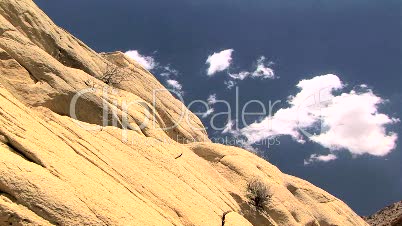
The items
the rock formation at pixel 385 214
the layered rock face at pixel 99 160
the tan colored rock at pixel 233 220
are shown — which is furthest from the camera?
the rock formation at pixel 385 214

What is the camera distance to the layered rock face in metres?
8.92

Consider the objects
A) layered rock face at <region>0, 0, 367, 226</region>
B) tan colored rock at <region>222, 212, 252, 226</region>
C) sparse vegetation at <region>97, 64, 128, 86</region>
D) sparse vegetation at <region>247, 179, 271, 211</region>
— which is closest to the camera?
layered rock face at <region>0, 0, 367, 226</region>

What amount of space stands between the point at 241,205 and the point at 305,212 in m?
4.39

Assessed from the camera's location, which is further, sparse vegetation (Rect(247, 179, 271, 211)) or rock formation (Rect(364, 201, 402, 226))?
rock formation (Rect(364, 201, 402, 226))

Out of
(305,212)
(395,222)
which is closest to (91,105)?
(305,212)

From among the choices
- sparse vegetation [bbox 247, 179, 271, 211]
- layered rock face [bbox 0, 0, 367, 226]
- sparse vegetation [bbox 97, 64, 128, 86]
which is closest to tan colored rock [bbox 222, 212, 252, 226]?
layered rock face [bbox 0, 0, 367, 226]

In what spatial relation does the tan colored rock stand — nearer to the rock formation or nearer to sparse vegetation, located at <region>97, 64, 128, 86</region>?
sparse vegetation, located at <region>97, 64, 128, 86</region>

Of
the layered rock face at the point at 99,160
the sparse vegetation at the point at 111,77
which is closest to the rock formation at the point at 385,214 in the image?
the layered rock face at the point at 99,160

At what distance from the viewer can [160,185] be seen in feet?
43.2

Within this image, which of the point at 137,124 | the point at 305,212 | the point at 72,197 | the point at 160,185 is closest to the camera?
the point at 72,197

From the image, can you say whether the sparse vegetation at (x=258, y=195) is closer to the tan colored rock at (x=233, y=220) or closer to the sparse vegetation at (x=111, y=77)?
the tan colored rock at (x=233, y=220)

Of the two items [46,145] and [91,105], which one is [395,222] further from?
[46,145]

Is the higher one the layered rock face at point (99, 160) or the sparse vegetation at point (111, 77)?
the sparse vegetation at point (111, 77)

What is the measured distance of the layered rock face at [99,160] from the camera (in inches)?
351
